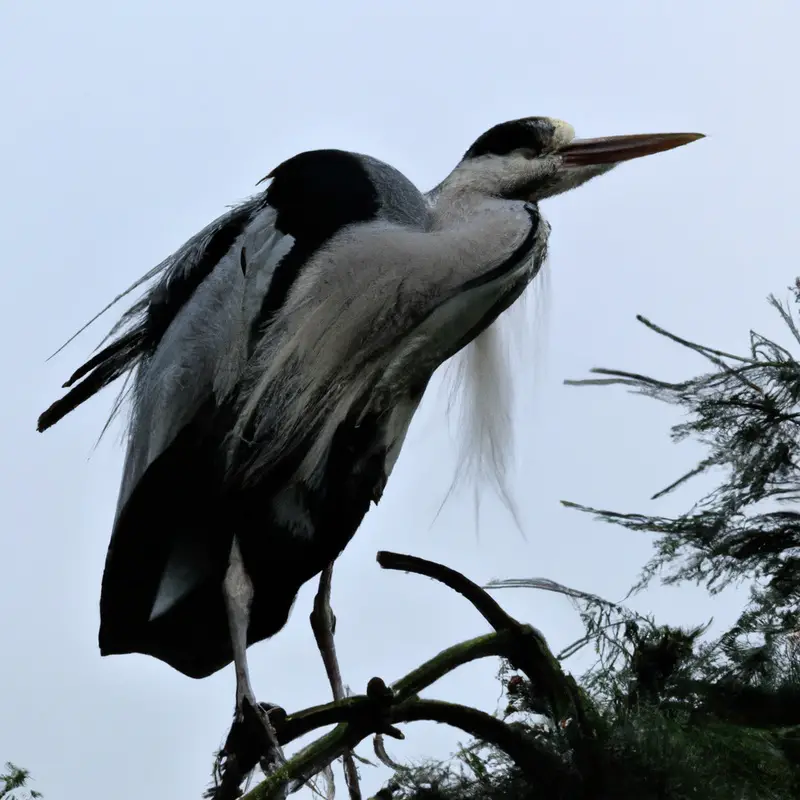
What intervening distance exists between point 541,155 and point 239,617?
1.28 meters

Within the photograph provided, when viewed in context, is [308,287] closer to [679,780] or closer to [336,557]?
[336,557]

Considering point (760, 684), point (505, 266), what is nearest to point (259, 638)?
point (505, 266)

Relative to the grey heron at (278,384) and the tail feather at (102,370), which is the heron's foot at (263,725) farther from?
the tail feather at (102,370)

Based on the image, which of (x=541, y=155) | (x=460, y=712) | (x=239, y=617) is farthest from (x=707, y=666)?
(x=541, y=155)

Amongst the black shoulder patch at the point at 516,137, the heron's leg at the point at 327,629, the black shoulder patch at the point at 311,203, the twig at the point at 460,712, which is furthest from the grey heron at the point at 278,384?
the twig at the point at 460,712

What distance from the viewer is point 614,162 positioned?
2.88m

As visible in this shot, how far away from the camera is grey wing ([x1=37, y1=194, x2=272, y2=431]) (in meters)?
2.55

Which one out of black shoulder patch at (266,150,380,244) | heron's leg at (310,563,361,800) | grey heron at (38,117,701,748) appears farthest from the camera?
heron's leg at (310,563,361,800)

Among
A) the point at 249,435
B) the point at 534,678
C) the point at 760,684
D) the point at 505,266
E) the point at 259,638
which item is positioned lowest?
the point at 760,684

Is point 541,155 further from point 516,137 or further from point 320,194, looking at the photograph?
point 320,194

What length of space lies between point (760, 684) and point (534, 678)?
1.03 feet

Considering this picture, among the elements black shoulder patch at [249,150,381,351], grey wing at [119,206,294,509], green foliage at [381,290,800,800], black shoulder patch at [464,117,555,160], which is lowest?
green foliage at [381,290,800,800]

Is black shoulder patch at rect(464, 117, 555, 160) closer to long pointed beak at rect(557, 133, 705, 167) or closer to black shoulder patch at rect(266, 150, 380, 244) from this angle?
long pointed beak at rect(557, 133, 705, 167)

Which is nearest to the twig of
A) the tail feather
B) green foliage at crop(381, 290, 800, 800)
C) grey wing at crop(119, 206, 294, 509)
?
green foliage at crop(381, 290, 800, 800)
